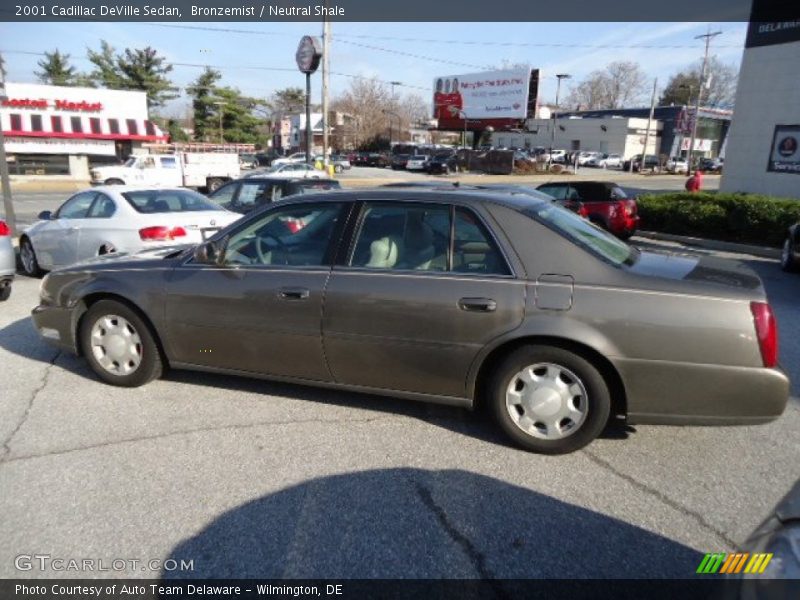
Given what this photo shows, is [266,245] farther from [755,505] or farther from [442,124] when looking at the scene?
[442,124]

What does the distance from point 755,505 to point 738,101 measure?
1890 cm

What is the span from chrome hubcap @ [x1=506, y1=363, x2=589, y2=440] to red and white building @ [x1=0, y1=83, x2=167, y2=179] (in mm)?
34328

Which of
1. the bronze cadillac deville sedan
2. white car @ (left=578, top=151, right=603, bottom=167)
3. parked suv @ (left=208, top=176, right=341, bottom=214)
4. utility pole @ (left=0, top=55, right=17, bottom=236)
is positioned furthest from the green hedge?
white car @ (left=578, top=151, right=603, bottom=167)

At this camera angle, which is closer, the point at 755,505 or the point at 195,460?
the point at 755,505

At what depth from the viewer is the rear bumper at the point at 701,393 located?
2879 millimetres

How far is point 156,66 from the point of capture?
56.8 metres

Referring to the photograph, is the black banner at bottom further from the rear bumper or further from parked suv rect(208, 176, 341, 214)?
parked suv rect(208, 176, 341, 214)

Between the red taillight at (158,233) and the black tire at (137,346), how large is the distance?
2.67m

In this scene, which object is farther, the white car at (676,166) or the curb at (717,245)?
the white car at (676,166)

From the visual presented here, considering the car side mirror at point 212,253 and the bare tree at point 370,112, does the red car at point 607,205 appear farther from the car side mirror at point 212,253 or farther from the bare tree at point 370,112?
the bare tree at point 370,112

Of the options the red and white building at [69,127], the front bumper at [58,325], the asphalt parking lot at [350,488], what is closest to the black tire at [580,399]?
the asphalt parking lot at [350,488]

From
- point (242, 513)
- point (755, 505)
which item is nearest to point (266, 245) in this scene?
point (242, 513)

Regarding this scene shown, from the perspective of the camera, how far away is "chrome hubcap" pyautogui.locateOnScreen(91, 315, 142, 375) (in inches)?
163

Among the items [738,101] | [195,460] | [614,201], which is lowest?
[195,460]
